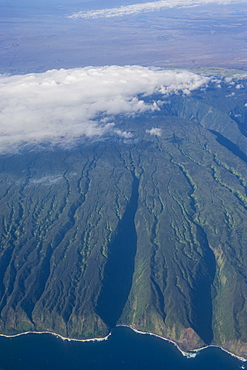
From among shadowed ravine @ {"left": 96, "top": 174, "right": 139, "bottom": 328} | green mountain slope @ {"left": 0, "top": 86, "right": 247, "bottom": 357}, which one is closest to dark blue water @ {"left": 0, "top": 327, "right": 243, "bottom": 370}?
green mountain slope @ {"left": 0, "top": 86, "right": 247, "bottom": 357}

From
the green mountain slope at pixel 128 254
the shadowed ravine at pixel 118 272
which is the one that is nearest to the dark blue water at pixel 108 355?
the green mountain slope at pixel 128 254

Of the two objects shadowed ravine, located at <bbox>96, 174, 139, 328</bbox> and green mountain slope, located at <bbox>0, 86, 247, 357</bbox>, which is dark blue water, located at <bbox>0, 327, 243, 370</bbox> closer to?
green mountain slope, located at <bbox>0, 86, 247, 357</bbox>

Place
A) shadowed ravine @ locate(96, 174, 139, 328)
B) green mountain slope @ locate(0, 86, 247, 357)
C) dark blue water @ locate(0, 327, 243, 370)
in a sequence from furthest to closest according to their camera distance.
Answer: shadowed ravine @ locate(96, 174, 139, 328) → green mountain slope @ locate(0, 86, 247, 357) → dark blue water @ locate(0, 327, 243, 370)

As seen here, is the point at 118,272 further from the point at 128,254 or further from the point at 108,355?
the point at 108,355

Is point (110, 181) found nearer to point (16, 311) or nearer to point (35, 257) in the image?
point (35, 257)

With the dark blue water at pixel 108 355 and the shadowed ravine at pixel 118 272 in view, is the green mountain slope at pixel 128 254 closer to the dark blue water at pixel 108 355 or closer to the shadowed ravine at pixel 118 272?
the shadowed ravine at pixel 118 272
